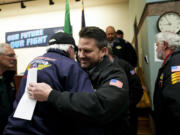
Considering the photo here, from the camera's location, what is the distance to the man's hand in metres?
0.89

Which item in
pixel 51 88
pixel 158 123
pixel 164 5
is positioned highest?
pixel 164 5

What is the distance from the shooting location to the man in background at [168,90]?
124 centimetres

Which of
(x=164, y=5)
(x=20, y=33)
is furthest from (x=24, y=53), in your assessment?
(x=164, y=5)

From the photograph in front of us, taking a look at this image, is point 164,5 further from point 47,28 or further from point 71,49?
point 47,28

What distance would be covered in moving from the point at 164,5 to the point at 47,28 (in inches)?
212

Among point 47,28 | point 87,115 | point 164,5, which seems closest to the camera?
point 87,115

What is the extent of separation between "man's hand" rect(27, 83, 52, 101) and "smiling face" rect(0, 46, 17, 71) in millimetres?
1174

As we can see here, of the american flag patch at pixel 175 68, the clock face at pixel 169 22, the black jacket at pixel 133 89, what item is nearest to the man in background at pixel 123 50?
the clock face at pixel 169 22

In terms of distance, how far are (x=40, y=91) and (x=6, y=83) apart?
112 cm

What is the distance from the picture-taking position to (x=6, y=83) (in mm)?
1825

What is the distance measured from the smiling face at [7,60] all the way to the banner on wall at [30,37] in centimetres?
517

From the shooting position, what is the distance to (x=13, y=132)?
3.03 ft

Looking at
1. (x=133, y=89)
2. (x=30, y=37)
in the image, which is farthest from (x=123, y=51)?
(x=30, y=37)

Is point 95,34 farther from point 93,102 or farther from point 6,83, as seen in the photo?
point 6,83
